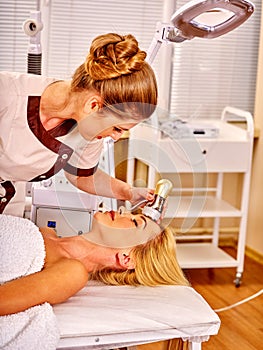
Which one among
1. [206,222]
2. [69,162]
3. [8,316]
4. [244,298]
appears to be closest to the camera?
[8,316]

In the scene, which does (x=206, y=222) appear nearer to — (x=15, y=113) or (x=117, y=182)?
(x=117, y=182)

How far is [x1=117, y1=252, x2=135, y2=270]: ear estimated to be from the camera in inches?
74.0

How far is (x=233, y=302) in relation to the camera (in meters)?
2.94

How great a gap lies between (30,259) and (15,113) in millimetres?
382

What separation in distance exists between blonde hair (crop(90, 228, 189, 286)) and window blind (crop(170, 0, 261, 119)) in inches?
59.7

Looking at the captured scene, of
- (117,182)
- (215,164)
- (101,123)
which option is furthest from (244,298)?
(101,123)

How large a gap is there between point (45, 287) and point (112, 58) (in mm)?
571

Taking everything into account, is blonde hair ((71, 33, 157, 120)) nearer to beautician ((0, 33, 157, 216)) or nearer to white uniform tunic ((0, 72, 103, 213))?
beautician ((0, 33, 157, 216))

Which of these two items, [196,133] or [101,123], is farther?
[196,133]

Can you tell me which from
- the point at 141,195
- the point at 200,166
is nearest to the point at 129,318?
the point at 141,195

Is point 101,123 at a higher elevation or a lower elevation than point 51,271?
higher

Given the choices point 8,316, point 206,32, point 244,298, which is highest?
point 206,32

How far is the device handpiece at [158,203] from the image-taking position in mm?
1929

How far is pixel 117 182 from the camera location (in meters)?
2.06
